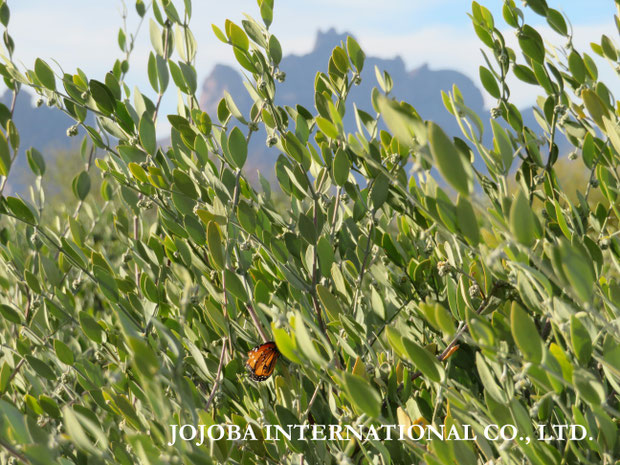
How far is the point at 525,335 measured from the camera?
1.66 ft

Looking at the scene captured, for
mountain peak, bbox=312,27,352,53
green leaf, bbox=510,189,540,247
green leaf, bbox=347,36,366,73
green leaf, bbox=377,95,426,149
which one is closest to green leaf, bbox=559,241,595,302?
green leaf, bbox=510,189,540,247

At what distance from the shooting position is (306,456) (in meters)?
0.78

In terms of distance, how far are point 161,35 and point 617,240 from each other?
0.95m

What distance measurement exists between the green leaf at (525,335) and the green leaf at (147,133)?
2.19ft

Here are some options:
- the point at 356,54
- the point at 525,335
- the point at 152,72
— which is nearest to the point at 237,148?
the point at 356,54

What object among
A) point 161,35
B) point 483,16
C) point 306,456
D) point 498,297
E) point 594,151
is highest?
point 161,35

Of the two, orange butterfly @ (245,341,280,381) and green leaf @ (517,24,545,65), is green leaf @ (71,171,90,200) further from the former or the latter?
green leaf @ (517,24,545,65)

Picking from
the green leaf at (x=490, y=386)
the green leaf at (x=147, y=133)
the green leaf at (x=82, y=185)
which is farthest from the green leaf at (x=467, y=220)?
the green leaf at (x=82, y=185)

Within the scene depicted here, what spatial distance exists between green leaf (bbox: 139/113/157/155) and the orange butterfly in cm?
39

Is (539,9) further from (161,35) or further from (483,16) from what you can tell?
(161,35)

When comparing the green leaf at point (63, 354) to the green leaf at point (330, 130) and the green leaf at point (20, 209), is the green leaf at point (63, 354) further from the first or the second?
the green leaf at point (330, 130)

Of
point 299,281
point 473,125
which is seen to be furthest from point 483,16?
point 299,281

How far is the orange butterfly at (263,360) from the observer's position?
2.60 ft

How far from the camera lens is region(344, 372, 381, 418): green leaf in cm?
52
